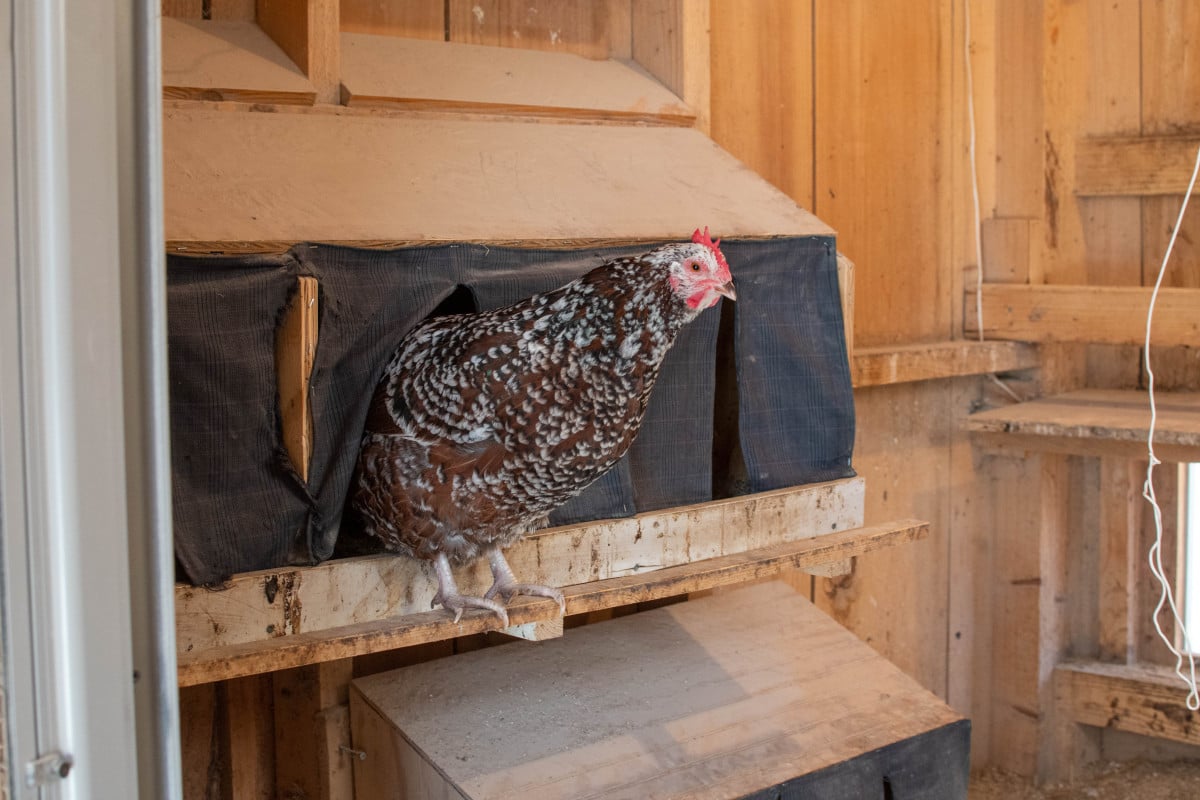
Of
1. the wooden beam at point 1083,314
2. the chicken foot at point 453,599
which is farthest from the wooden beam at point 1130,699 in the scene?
the chicken foot at point 453,599

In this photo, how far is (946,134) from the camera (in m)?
3.17

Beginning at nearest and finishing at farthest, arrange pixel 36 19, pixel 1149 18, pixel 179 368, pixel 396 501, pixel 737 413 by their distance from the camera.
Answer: pixel 36 19, pixel 179 368, pixel 396 501, pixel 737 413, pixel 1149 18

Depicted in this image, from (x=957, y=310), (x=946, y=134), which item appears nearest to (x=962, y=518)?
(x=957, y=310)

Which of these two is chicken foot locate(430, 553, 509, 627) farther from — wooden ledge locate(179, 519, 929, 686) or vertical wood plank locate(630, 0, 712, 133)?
vertical wood plank locate(630, 0, 712, 133)

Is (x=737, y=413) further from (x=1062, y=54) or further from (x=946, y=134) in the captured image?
(x=1062, y=54)

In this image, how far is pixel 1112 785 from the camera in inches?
128

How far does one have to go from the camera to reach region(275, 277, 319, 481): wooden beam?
158 centimetres

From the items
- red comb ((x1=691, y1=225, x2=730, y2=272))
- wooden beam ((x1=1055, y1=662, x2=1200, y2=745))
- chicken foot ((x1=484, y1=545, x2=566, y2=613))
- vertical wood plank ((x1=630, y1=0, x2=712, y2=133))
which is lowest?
wooden beam ((x1=1055, y1=662, x2=1200, y2=745))

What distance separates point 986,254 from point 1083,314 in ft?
1.20

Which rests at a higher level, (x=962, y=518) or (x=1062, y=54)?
(x=1062, y=54)

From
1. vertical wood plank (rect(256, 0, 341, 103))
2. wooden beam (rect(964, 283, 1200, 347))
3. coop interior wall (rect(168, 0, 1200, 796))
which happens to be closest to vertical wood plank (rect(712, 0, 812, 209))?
coop interior wall (rect(168, 0, 1200, 796))

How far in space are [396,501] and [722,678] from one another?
80cm

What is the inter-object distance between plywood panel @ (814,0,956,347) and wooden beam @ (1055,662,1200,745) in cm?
102

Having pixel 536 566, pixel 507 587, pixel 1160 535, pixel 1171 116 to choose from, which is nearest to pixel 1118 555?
pixel 1160 535
